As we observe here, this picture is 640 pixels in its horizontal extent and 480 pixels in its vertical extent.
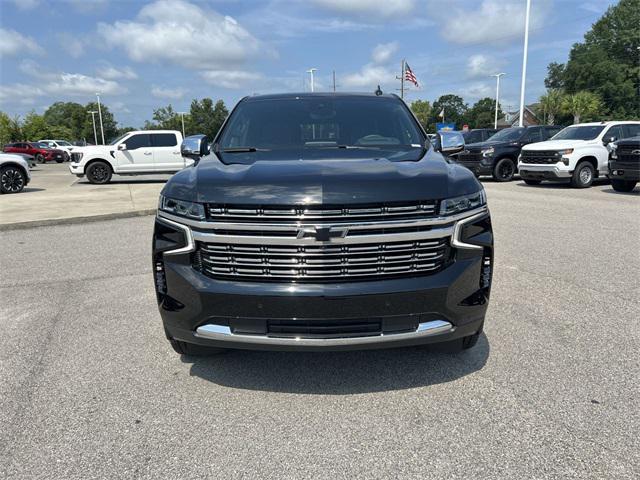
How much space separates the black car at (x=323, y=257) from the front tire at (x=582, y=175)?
1347 centimetres

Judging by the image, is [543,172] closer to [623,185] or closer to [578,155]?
[578,155]

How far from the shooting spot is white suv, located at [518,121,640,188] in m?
14.7

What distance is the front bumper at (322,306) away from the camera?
2725 mm

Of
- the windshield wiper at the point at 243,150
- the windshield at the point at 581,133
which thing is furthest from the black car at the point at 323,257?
the windshield at the point at 581,133

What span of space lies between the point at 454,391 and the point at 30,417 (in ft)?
8.10

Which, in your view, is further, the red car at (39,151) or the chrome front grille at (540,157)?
the red car at (39,151)

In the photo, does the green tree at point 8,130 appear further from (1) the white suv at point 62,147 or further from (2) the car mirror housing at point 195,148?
(2) the car mirror housing at point 195,148

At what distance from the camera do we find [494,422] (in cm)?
277

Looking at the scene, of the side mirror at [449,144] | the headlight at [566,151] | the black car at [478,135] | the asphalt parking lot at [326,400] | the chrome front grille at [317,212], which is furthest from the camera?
the black car at [478,135]

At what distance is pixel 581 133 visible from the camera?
1554cm

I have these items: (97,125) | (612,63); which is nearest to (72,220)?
(612,63)

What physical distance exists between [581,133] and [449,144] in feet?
43.7

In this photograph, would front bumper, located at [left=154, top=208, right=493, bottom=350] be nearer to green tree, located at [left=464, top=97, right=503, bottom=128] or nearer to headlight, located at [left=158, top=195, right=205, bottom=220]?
headlight, located at [left=158, top=195, right=205, bottom=220]

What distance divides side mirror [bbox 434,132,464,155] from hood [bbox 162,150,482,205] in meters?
1.22
